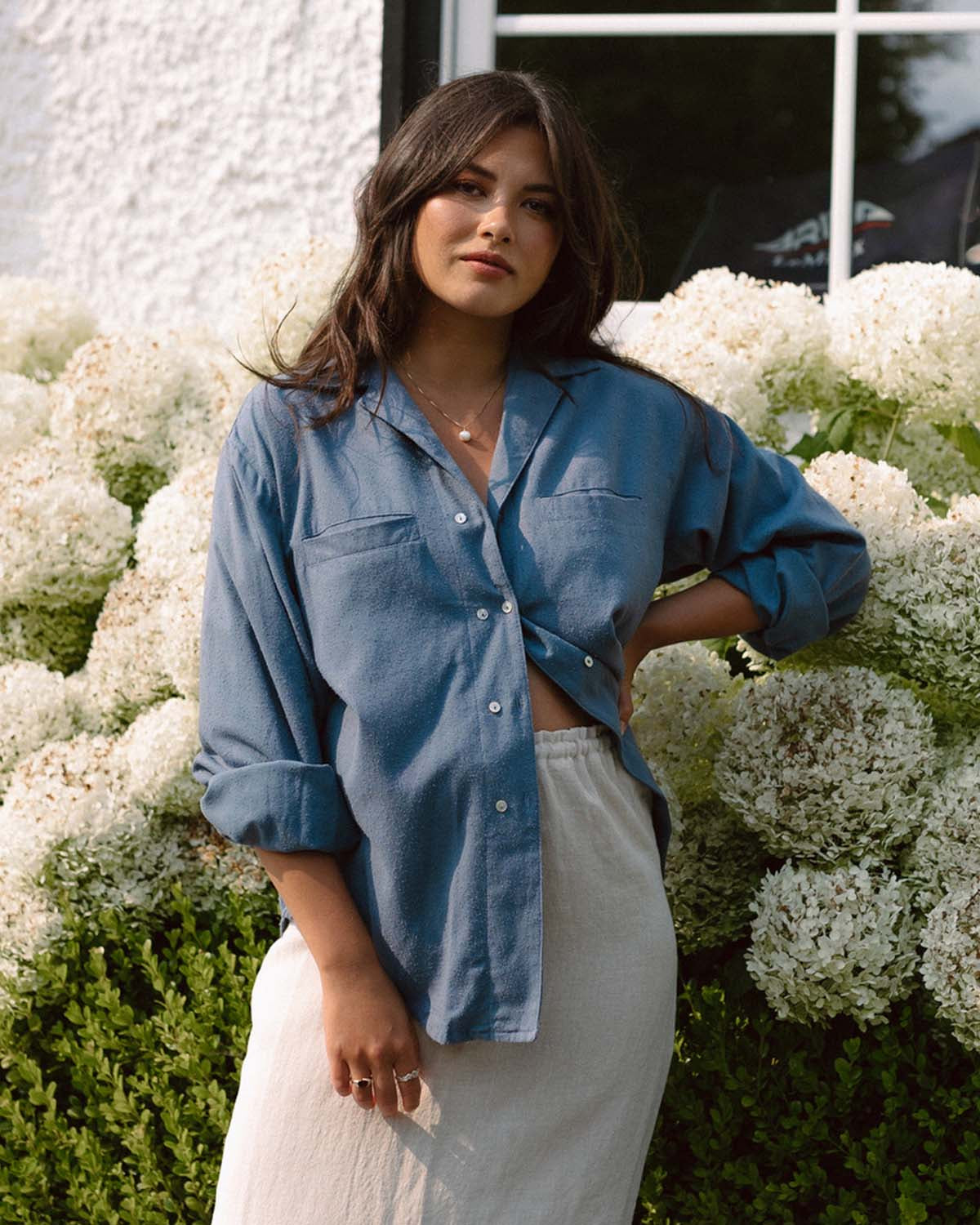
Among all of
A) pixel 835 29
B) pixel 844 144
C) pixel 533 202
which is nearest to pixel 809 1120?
pixel 533 202

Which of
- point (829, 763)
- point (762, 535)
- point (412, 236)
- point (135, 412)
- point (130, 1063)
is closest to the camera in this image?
point (412, 236)

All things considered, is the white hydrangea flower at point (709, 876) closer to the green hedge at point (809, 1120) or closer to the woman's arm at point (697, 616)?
the green hedge at point (809, 1120)

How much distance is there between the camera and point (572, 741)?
5.99ft

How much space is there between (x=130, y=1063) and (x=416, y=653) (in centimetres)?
133

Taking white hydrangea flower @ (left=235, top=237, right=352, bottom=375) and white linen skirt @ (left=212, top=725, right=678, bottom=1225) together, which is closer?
white linen skirt @ (left=212, top=725, right=678, bottom=1225)

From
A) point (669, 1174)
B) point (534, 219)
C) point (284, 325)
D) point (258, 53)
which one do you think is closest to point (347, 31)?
point (258, 53)

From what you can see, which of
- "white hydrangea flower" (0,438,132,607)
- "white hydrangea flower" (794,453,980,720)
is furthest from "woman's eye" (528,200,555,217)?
"white hydrangea flower" (0,438,132,607)

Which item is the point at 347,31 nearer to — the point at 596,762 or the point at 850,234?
the point at 850,234

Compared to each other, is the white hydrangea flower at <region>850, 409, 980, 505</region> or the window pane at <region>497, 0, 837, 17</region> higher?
the window pane at <region>497, 0, 837, 17</region>

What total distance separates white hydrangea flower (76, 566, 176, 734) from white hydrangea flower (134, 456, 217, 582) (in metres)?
0.05

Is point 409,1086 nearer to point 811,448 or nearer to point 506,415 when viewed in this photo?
point 506,415

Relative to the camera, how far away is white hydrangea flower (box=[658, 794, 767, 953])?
2.52 metres

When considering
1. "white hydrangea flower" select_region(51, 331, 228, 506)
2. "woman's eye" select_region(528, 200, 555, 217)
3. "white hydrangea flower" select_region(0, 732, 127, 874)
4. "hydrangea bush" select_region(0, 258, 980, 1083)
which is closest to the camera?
"woman's eye" select_region(528, 200, 555, 217)

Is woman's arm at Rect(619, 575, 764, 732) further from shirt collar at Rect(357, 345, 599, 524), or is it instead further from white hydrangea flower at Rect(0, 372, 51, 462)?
white hydrangea flower at Rect(0, 372, 51, 462)
